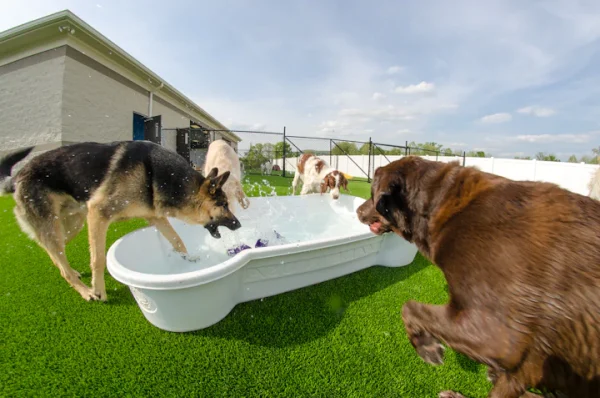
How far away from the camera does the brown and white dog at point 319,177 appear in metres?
6.64

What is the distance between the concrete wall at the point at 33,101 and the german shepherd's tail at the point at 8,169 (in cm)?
648

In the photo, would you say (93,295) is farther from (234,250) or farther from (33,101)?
(33,101)

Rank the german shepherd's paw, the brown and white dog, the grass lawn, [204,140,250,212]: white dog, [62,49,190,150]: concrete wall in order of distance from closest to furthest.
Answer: the grass lawn, the german shepherd's paw, [204,140,250,212]: white dog, the brown and white dog, [62,49,190,150]: concrete wall

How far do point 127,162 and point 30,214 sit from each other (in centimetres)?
109

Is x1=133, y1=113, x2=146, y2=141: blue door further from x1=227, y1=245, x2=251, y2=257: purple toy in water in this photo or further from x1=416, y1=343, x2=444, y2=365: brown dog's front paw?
x1=416, y1=343, x2=444, y2=365: brown dog's front paw

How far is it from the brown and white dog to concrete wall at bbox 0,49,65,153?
757 centimetres

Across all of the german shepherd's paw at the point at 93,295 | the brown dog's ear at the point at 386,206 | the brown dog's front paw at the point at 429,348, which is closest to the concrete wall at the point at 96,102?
the german shepherd's paw at the point at 93,295

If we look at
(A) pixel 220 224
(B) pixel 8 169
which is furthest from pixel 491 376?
(B) pixel 8 169

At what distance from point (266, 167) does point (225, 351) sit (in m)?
16.3

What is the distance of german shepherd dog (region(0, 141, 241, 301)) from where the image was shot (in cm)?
266

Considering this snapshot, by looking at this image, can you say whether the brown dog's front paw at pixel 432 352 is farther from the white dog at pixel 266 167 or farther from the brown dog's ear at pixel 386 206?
the white dog at pixel 266 167

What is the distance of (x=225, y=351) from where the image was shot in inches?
80.3

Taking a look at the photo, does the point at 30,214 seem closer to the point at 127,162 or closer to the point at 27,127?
the point at 127,162

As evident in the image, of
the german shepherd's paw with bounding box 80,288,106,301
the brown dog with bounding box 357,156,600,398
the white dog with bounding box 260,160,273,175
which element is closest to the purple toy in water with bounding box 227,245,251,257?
the german shepherd's paw with bounding box 80,288,106,301
